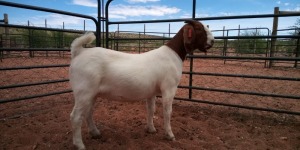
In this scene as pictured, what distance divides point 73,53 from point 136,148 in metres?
1.45

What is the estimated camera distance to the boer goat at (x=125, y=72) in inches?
98.8

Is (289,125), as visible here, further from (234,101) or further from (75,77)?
(75,77)

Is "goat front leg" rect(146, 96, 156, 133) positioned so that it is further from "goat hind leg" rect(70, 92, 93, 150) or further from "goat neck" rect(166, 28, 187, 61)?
"goat hind leg" rect(70, 92, 93, 150)

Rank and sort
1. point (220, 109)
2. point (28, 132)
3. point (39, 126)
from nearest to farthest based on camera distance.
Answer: point (28, 132) < point (39, 126) < point (220, 109)

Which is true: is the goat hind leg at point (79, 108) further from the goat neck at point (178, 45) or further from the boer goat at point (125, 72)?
the goat neck at point (178, 45)

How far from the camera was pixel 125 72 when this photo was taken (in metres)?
2.60

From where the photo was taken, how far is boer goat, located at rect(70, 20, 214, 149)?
2510mm

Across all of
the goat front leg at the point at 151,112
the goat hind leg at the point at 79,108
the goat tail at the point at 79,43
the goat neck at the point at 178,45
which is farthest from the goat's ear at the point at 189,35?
the goat hind leg at the point at 79,108

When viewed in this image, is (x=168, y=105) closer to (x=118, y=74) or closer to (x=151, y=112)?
(x=151, y=112)

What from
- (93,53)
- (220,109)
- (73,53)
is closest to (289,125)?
(220,109)

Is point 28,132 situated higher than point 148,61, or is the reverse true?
point 148,61

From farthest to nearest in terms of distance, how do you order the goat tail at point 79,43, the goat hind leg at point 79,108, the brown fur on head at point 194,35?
the brown fur on head at point 194,35
the goat tail at point 79,43
the goat hind leg at point 79,108

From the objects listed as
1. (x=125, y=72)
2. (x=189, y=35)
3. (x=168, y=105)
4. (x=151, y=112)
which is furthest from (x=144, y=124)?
(x=189, y=35)

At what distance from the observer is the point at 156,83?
9.36 ft
